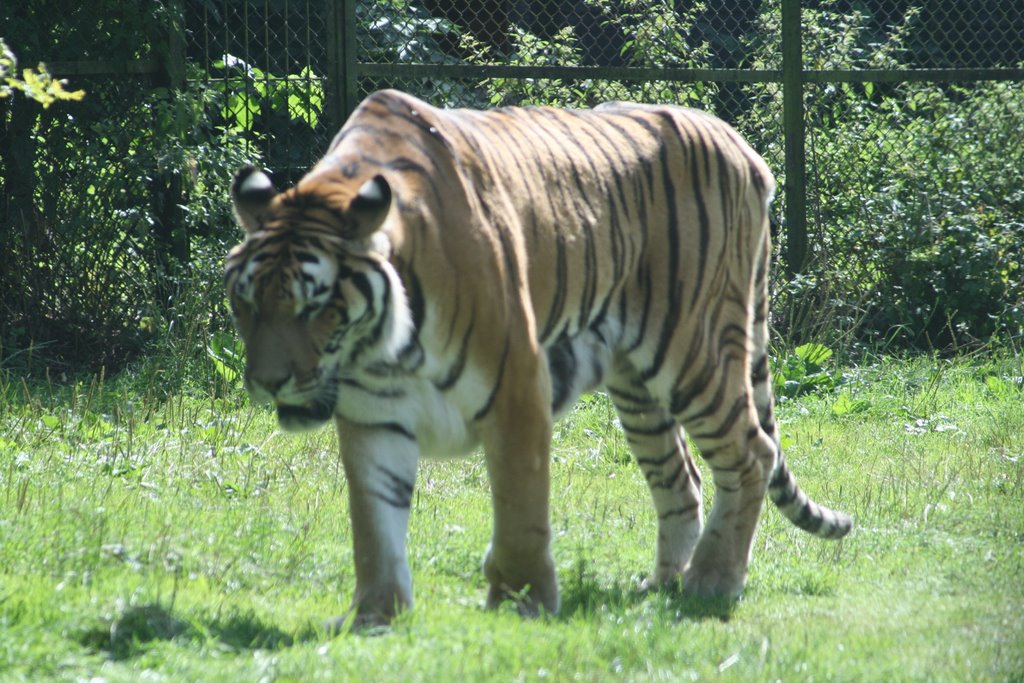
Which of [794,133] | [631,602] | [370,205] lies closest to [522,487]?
[631,602]

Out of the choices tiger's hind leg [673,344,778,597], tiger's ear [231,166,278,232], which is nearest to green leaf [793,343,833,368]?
tiger's hind leg [673,344,778,597]

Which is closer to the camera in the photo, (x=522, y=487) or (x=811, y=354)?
(x=522, y=487)

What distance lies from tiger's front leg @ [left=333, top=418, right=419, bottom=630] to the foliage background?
12.9 feet

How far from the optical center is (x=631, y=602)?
193 inches

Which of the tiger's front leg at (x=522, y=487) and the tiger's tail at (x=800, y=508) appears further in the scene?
the tiger's tail at (x=800, y=508)

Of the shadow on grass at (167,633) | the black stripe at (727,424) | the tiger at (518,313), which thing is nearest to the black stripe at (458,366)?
the tiger at (518,313)

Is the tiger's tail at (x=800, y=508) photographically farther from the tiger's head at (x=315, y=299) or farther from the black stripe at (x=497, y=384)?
the tiger's head at (x=315, y=299)

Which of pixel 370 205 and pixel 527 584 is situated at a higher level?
pixel 370 205

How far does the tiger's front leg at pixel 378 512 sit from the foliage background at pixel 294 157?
155 inches

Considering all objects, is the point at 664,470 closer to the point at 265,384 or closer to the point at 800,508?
the point at 800,508

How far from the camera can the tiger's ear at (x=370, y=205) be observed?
13.1 feet

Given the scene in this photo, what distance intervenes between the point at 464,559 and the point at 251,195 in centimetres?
179

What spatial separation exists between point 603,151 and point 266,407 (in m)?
3.24

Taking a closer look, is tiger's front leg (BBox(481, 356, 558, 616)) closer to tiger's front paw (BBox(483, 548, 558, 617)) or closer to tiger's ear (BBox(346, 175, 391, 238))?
tiger's front paw (BBox(483, 548, 558, 617))
